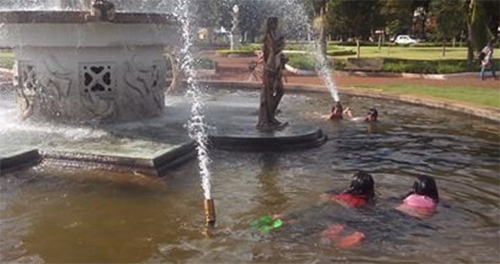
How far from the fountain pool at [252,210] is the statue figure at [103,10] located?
3.18 m

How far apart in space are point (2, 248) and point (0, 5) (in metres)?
14.1

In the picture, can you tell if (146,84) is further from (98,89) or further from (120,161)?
(120,161)

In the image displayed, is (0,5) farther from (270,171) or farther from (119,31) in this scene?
(270,171)

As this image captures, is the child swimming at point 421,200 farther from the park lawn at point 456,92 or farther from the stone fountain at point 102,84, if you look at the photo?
the park lawn at point 456,92

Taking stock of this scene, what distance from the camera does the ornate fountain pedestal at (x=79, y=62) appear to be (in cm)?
1184

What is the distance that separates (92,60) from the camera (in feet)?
39.7

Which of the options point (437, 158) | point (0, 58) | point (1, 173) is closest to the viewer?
point (1, 173)

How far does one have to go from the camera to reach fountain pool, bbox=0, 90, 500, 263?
628 centimetres

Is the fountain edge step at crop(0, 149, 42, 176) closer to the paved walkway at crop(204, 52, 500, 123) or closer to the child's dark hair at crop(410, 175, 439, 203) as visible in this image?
the child's dark hair at crop(410, 175, 439, 203)

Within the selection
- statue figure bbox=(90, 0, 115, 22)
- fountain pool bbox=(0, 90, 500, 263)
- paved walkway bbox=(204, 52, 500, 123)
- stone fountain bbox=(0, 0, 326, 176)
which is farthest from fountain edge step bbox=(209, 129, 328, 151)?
paved walkway bbox=(204, 52, 500, 123)

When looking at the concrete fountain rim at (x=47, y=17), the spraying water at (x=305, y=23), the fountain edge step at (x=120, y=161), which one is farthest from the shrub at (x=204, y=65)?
the fountain edge step at (x=120, y=161)

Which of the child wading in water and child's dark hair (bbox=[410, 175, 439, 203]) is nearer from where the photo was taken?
the child wading in water

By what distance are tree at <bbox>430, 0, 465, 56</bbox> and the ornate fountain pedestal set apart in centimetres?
2534

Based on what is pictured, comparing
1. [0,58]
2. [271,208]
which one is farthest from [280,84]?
[0,58]
